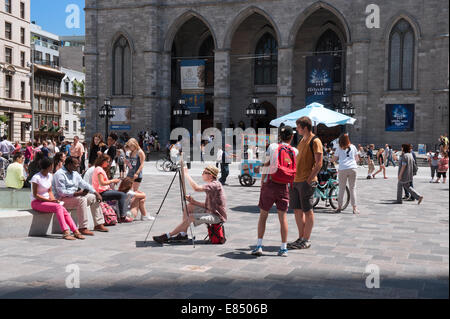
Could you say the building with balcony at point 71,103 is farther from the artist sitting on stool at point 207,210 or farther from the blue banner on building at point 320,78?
the artist sitting on stool at point 207,210

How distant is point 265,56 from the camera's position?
38.9 metres

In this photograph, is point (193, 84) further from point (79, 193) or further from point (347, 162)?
point (79, 193)

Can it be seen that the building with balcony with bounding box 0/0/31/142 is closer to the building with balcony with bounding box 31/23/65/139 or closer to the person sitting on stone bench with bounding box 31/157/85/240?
the building with balcony with bounding box 31/23/65/139

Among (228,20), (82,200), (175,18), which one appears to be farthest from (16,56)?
(82,200)

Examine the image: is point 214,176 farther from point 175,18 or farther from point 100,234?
point 175,18

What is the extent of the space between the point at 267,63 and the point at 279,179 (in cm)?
3592

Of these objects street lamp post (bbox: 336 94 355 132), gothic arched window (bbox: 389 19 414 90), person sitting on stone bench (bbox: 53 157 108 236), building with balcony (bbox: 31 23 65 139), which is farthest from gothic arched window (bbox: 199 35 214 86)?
person sitting on stone bench (bbox: 53 157 108 236)

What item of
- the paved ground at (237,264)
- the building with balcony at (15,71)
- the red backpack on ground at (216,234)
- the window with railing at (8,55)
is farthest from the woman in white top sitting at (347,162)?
the window with railing at (8,55)

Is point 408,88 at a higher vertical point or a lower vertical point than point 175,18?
lower

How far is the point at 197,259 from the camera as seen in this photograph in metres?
6.11

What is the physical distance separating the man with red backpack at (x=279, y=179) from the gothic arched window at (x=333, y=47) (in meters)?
33.6

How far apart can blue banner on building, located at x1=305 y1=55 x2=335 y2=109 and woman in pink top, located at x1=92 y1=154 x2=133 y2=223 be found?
88.8 feet

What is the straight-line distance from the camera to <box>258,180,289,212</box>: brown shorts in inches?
245
